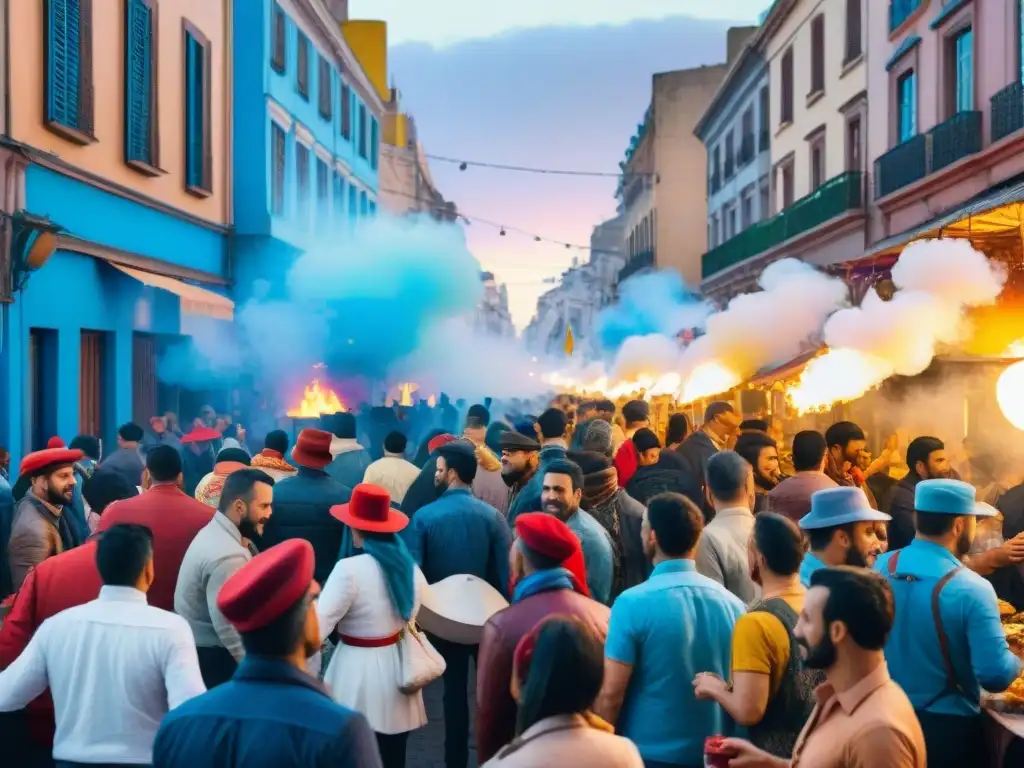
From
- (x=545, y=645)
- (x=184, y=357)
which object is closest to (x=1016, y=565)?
(x=545, y=645)

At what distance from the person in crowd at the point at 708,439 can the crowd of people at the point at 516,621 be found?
5.25 feet

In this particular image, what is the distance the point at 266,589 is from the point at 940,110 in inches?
628

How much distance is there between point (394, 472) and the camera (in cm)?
862

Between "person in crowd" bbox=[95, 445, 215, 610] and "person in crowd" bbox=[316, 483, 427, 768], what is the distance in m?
0.86

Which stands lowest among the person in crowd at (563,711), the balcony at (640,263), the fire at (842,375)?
the person in crowd at (563,711)

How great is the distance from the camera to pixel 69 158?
1292 cm

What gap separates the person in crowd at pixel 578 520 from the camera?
5.29 meters

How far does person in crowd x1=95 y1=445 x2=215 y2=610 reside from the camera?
16.8ft

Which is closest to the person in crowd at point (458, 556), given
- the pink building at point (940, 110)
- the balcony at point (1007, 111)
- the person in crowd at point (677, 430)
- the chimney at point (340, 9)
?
the person in crowd at point (677, 430)

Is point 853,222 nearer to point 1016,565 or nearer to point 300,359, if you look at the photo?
point 300,359

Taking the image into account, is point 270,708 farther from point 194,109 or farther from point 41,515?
point 194,109

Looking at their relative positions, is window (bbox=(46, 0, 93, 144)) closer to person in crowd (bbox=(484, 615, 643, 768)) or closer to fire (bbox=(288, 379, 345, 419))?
fire (bbox=(288, 379, 345, 419))

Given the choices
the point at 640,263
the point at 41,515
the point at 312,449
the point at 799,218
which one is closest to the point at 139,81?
the point at 312,449

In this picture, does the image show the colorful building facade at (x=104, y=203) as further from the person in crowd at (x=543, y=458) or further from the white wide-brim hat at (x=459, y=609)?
the white wide-brim hat at (x=459, y=609)
